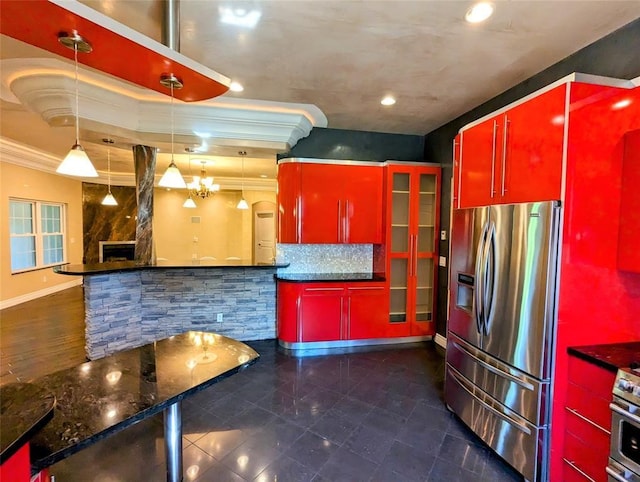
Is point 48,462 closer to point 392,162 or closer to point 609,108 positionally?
point 609,108

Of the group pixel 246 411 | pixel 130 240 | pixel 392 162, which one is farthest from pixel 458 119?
pixel 130 240

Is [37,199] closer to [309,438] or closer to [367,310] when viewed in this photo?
[367,310]

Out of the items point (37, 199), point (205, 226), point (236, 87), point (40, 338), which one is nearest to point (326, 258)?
point (236, 87)

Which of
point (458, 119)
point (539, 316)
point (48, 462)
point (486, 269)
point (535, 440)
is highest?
point (458, 119)

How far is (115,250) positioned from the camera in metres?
8.40

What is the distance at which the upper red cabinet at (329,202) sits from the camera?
13.0 ft

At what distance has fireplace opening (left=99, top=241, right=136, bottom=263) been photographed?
822 cm

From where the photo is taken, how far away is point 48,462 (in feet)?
3.37

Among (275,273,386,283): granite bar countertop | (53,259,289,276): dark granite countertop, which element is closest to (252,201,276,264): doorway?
(275,273,386,283): granite bar countertop

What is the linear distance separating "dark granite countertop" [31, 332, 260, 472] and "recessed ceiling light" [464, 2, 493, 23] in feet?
8.06

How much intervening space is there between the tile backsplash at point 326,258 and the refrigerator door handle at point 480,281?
2.24m

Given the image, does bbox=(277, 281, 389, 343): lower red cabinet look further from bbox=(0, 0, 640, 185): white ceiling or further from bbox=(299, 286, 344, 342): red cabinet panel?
bbox=(0, 0, 640, 185): white ceiling

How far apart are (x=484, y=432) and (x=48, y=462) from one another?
2466 millimetres

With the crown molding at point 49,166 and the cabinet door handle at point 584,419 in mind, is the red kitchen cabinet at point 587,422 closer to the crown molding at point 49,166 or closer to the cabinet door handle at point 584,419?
the cabinet door handle at point 584,419
